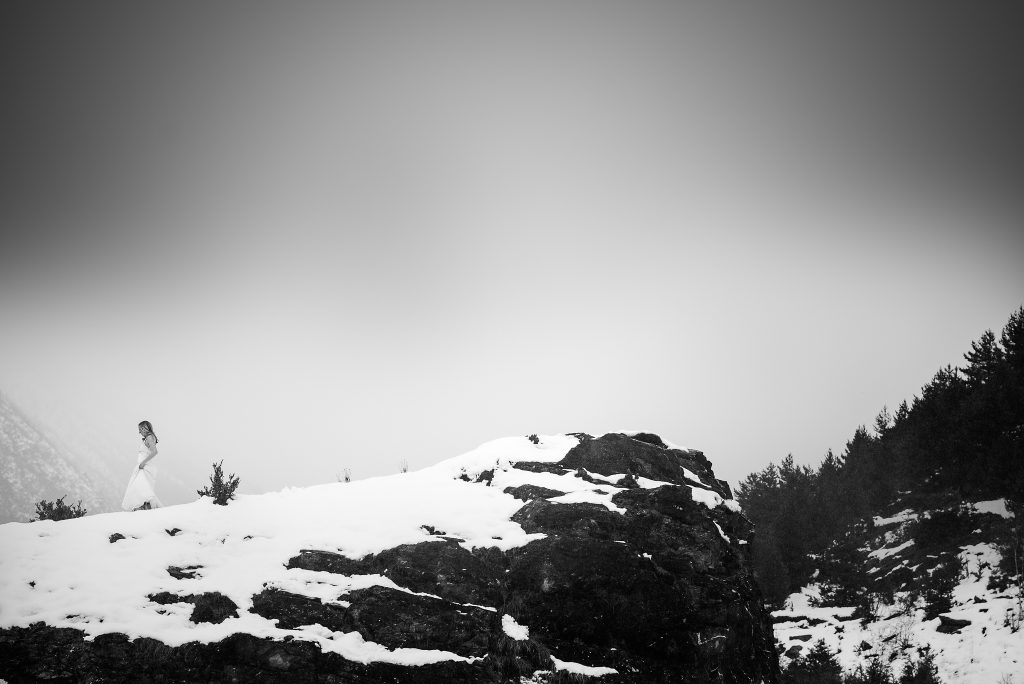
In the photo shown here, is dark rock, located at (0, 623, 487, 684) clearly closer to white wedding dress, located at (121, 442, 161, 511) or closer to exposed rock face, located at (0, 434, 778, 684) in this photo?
exposed rock face, located at (0, 434, 778, 684)

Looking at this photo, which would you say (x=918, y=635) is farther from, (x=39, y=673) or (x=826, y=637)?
(x=39, y=673)

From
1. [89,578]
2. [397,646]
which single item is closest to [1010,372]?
[397,646]

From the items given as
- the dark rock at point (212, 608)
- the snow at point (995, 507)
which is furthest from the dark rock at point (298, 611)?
the snow at point (995, 507)

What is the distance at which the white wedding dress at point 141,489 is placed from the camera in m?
12.9

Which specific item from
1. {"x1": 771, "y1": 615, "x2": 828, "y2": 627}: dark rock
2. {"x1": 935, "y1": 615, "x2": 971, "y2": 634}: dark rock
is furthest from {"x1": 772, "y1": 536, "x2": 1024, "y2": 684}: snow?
{"x1": 935, "y1": 615, "x2": 971, "y2": 634}: dark rock

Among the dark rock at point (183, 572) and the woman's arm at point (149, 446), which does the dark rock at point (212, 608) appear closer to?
the dark rock at point (183, 572)

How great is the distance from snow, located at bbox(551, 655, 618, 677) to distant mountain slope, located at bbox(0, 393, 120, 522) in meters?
99.5

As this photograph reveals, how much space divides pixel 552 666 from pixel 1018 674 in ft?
44.7

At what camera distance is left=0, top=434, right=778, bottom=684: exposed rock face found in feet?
24.3

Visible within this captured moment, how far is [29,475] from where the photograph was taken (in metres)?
93.4

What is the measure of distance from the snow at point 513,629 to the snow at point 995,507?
89.5 ft

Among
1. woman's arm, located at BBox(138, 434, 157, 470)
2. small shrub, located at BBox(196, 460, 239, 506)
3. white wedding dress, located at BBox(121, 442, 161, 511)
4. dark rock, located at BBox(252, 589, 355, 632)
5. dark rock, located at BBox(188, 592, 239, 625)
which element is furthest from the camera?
woman's arm, located at BBox(138, 434, 157, 470)

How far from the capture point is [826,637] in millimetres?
20641

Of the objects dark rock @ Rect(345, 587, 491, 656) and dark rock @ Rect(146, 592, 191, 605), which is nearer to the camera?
dark rock @ Rect(146, 592, 191, 605)
